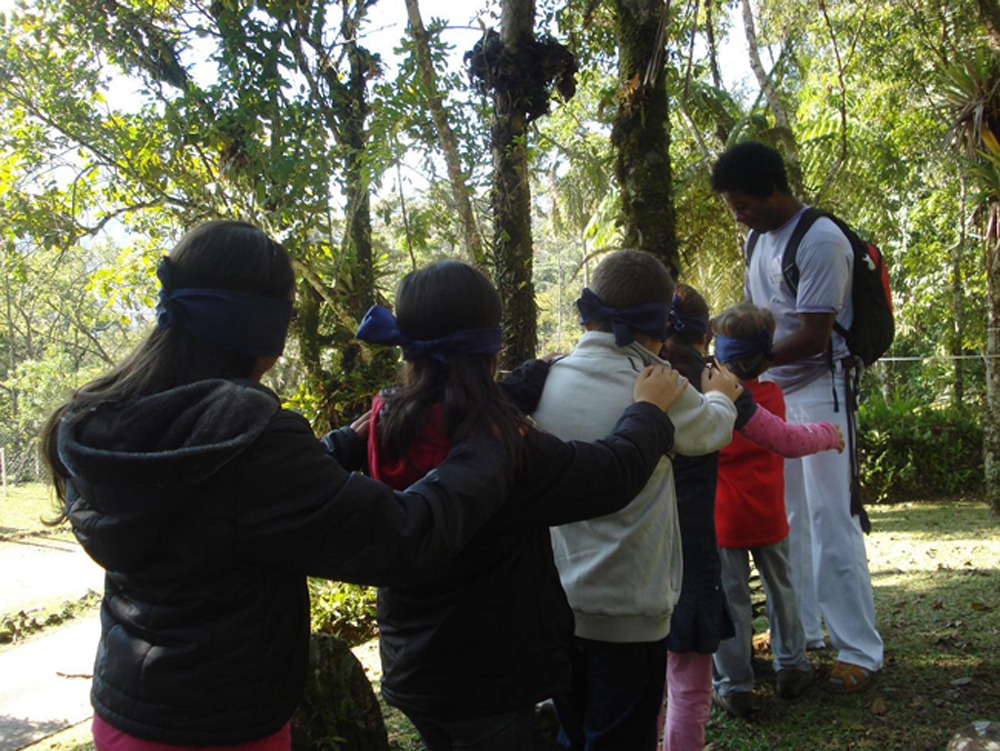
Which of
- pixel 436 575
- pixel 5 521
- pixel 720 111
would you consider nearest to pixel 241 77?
pixel 436 575

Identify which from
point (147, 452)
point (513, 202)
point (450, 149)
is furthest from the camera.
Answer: point (450, 149)

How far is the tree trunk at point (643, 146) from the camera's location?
439 centimetres

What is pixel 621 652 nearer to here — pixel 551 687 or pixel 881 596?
pixel 551 687

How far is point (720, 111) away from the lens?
12.9 meters

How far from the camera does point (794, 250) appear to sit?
11.7 ft

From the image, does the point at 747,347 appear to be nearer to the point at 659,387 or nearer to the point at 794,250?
the point at 794,250

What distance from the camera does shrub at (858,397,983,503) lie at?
11367 mm

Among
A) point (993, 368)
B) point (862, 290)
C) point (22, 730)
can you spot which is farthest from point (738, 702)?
point (993, 368)

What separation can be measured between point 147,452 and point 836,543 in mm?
2999

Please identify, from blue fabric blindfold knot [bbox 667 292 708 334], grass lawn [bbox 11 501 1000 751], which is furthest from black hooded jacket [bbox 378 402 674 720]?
grass lawn [bbox 11 501 1000 751]

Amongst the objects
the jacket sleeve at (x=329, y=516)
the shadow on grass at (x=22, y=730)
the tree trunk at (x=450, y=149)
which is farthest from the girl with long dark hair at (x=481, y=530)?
the shadow on grass at (x=22, y=730)

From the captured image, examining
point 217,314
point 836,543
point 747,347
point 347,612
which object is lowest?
point 347,612

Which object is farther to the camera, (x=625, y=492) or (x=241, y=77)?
(x=241, y=77)

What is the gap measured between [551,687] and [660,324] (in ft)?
3.55
